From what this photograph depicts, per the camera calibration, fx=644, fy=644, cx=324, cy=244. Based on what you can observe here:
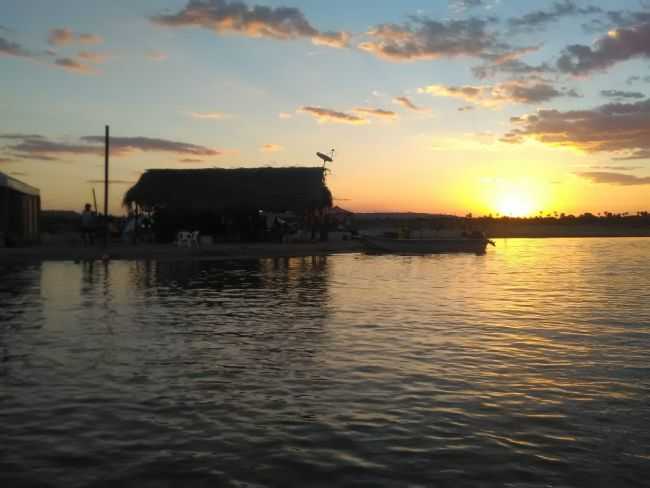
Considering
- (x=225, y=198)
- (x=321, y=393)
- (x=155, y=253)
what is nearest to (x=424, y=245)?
(x=225, y=198)

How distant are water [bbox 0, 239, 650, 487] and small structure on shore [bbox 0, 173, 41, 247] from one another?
63.8 feet

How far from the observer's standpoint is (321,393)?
750 centimetres

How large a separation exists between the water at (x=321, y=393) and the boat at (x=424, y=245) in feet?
87.6

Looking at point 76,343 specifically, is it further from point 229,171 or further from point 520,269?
point 229,171

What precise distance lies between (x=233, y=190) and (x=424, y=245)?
13.3m

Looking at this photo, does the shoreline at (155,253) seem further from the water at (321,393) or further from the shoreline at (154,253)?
the water at (321,393)

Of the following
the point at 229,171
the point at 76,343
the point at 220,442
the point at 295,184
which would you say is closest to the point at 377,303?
the point at 76,343

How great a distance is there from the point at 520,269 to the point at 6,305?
870 inches

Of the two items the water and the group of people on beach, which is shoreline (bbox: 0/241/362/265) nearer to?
the group of people on beach

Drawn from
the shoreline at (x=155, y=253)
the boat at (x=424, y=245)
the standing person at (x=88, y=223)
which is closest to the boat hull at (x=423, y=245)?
the boat at (x=424, y=245)

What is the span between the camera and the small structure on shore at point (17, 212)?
32.8m

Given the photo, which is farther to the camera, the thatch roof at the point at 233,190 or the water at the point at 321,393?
the thatch roof at the point at 233,190

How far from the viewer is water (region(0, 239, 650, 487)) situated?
5.27m

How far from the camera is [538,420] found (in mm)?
6531
